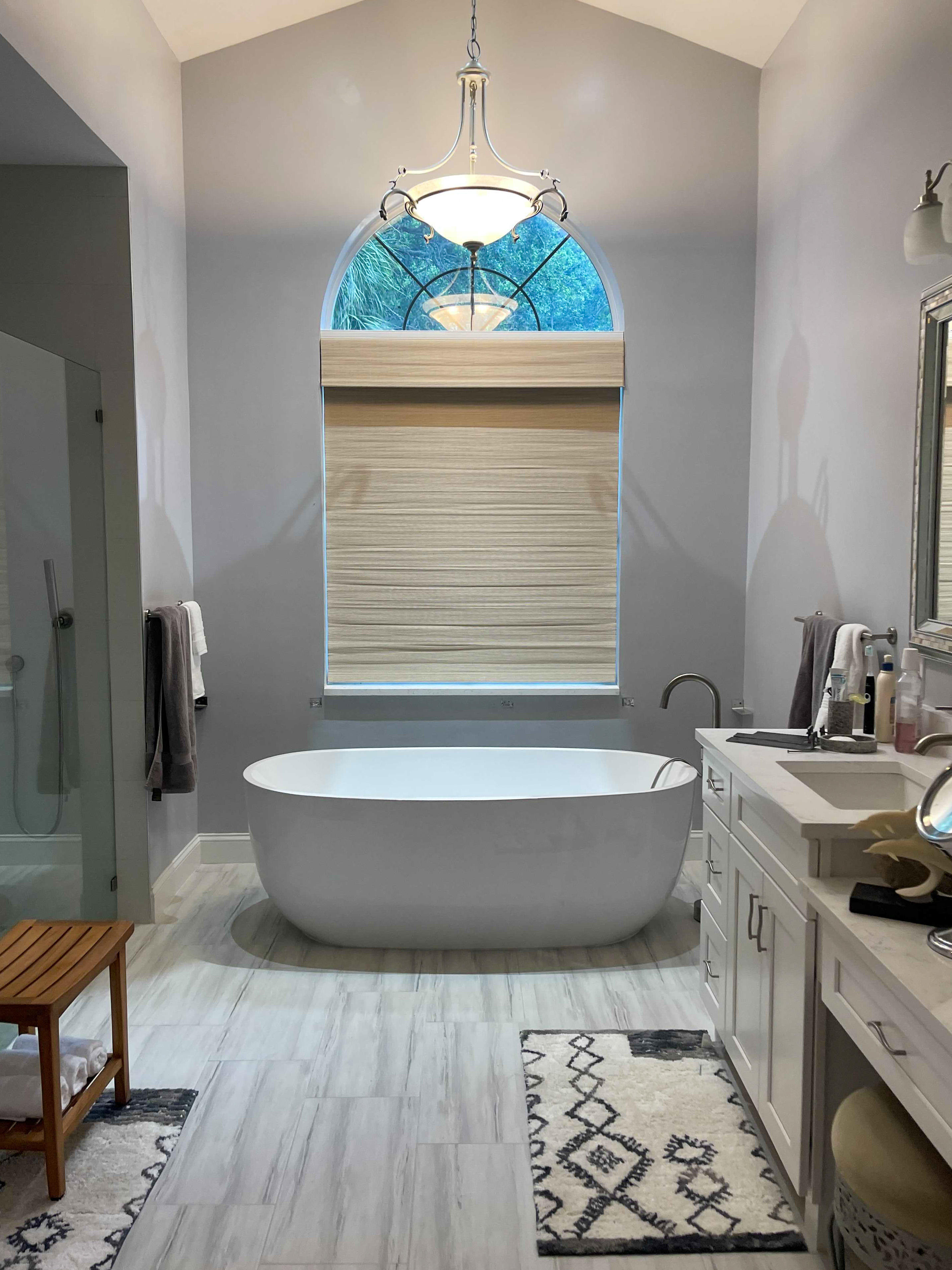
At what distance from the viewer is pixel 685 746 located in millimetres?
4141

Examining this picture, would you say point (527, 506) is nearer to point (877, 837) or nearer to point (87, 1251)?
point (877, 837)

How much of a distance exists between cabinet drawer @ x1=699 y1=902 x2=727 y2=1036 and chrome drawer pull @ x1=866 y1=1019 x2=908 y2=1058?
928 millimetres

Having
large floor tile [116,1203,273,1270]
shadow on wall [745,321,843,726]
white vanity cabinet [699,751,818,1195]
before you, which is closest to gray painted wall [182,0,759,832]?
shadow on wall [745,321,843,726]

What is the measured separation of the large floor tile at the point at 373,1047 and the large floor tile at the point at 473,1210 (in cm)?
30

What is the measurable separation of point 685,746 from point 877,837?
7.77 ft

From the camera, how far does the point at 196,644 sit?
3746 millimetres

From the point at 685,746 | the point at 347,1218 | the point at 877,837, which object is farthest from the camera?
the point at 685,746

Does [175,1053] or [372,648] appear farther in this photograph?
[372,648]

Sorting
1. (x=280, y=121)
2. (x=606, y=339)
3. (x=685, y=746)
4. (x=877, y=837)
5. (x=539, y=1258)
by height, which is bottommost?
(x=539, y=1258)

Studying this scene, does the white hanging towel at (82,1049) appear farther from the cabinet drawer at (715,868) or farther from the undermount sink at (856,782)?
the undermount sink at (856,782)

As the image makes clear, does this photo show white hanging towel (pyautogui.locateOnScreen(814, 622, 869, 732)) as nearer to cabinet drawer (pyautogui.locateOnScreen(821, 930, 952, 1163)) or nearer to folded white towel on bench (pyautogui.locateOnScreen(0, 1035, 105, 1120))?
cabinet drawer (pyautogui.locateOnScreen(821, 930, 952, 1163))

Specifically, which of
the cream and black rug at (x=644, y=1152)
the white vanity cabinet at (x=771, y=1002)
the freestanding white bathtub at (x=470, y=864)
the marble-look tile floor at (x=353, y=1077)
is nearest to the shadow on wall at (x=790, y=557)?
the freestanding white bathtub at (x=470, y=864)

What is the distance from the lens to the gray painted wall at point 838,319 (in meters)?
2.56

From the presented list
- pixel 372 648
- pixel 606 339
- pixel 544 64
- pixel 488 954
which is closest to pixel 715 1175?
pixel 488 954
